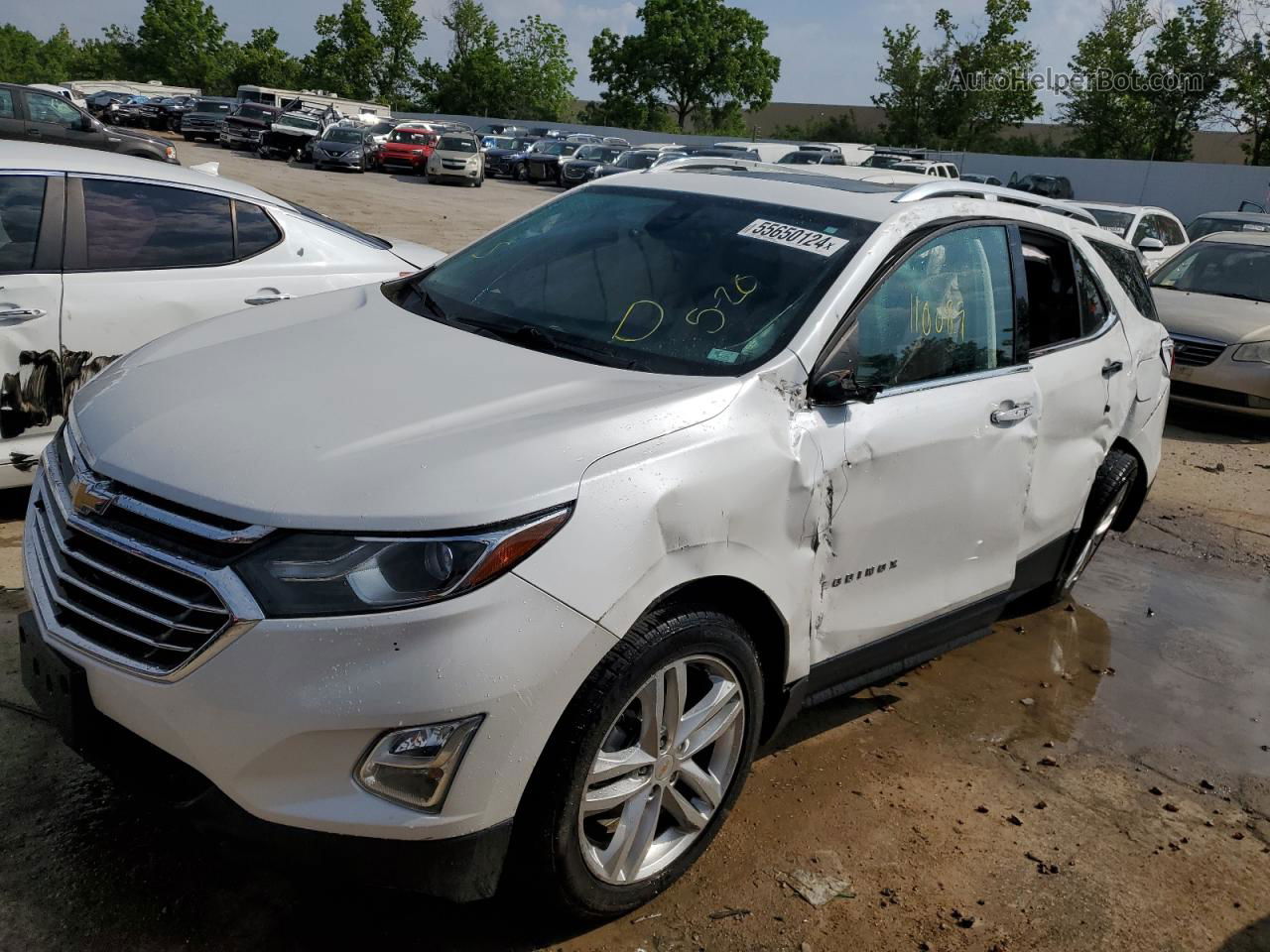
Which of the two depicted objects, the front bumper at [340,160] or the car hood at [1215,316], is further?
the front bumper at [340,160]

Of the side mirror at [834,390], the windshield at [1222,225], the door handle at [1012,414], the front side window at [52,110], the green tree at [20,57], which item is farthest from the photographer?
the green tree at [20,57]

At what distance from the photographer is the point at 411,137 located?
35.7 meters

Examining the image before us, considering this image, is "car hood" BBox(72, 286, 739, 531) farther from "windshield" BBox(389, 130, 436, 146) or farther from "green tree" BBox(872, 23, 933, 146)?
"green tree" BBox(872, 23, 933, 146)

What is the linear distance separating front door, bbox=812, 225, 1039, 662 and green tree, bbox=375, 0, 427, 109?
8557cm

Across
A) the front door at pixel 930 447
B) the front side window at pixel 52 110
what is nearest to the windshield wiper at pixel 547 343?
the front door at pixel 930 447

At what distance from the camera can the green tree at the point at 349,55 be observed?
3236 inches

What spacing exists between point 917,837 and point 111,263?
164 inches

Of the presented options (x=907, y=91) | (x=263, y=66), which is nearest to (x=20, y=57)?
(x=263, y=66)

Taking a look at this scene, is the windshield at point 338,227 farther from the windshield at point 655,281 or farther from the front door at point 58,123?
the front door at point 58,123

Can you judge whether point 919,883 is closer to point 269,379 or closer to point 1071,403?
point 1071,403

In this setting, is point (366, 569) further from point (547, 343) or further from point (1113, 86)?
point (1113, 86)

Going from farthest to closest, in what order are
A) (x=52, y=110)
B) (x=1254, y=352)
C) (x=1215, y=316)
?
(x=52, y=110) < (x=1215, y=316) < (x=1254, y=352)

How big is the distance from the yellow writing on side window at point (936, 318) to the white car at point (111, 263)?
319cm

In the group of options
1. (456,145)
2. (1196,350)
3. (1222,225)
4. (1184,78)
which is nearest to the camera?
(1196,350)
